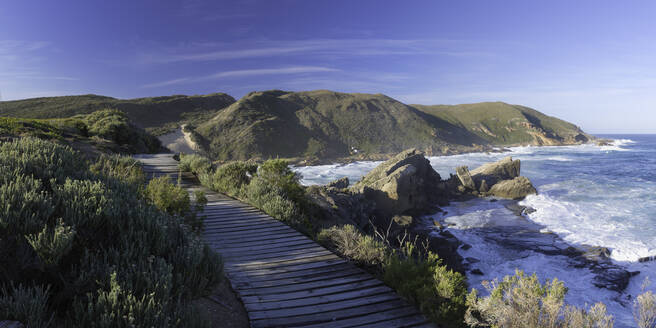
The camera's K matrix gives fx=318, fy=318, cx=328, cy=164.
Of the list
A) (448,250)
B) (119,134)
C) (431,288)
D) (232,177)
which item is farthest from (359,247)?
(119,134)

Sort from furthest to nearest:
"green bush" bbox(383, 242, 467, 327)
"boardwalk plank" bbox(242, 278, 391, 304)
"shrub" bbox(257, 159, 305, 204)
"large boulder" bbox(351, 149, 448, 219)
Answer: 1. "large boulder" bbox(351, 149, 448, 219)
2. "shrub" bbox(257, 159, 305, 204)
3. "boardwalk plank" bbox(242, 278, 391, 304)
4. "green bush" bbox(383, 242, 467, 327)

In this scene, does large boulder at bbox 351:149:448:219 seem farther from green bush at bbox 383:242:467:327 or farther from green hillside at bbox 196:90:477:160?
green hillside at bbox 196:90:477:160

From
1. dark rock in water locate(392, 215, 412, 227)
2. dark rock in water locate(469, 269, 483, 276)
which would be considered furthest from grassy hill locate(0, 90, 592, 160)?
dark rock in water locate(469, 269, 483, 276)

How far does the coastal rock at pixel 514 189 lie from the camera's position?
26.7m

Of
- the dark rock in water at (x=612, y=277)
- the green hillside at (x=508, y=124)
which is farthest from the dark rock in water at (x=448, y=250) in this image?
the green hillside at (x=508, y=124)

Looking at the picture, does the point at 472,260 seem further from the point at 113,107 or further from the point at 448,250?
the point at 113,107

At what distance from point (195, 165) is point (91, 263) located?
414 inches

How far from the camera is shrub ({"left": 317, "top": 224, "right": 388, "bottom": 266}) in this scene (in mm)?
5414

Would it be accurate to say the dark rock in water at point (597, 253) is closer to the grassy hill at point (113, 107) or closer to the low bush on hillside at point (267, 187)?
the low bush on hillside at point (267, 187)

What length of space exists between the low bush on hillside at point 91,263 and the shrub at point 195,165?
8365 millimetres

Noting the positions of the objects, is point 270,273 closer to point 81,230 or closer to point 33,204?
point 81,230

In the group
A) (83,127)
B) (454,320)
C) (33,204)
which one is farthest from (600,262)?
(83,127)

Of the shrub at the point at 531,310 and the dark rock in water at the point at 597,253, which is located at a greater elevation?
the shrub at the point at 531,310

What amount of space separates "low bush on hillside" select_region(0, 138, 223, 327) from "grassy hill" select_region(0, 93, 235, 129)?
5155 cm
